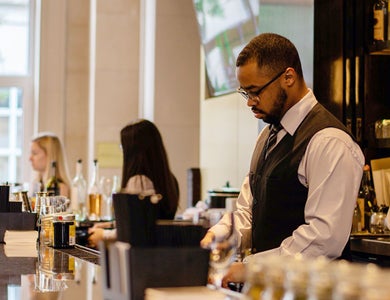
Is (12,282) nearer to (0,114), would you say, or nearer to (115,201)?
(115,201)

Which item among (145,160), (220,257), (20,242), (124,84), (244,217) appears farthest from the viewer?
(124,84)

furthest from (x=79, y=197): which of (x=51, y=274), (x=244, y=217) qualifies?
(x=51, y=274)

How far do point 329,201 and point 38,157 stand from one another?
17.9 feet

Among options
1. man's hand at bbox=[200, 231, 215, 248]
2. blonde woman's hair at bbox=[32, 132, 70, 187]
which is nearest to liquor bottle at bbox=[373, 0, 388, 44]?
man's hand at bbox=[200, 231, 215, 248]

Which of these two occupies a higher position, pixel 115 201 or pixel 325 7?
pixel 325 7

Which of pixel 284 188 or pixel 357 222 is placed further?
pixel 357 222

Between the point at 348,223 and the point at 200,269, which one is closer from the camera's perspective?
the point at 200,269

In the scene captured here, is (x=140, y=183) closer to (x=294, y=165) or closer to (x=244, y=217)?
(x=244, y=217)

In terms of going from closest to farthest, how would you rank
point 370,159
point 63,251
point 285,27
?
point 63,251, point 370,159, point 285,27

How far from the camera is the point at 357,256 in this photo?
418 cm

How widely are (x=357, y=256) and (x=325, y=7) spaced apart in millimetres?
1300

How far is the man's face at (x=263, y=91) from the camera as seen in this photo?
288cm

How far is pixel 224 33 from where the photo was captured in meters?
6.38

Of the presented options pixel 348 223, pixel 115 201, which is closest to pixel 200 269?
pixel 115 201
